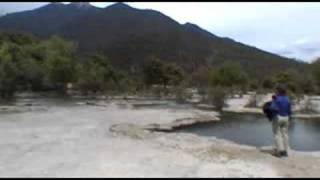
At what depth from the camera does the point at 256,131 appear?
2980cm

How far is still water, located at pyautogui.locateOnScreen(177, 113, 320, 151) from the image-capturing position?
24.7 m

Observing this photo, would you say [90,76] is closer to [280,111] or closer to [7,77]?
[7,77]

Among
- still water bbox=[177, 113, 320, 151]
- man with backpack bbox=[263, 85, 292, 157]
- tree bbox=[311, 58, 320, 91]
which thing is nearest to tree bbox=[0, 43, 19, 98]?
still water bbox=[177, 113, 320, 151]

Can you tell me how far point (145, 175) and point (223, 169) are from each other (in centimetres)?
212

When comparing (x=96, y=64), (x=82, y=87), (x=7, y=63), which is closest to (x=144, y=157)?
(x=7, y=63)

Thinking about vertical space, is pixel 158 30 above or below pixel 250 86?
above

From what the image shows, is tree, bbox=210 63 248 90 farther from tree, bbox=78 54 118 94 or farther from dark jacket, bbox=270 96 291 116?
dark jacket, bbox=270 96 291 116

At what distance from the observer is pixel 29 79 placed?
77.7 meters

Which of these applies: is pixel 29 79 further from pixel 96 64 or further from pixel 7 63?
pixel 96 64

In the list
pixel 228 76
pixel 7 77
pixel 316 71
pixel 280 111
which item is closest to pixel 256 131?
pixel 280 111

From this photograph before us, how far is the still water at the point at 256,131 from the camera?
2472 centimetres

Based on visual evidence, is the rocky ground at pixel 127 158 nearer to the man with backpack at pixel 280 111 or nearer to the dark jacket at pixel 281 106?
the man with backpack at pixel 280 111

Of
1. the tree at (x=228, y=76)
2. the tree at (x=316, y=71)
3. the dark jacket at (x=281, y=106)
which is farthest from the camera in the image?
the tree at (x=228, y=76)

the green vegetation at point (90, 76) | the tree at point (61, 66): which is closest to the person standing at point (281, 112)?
the green vegetation at point (90, 76)
